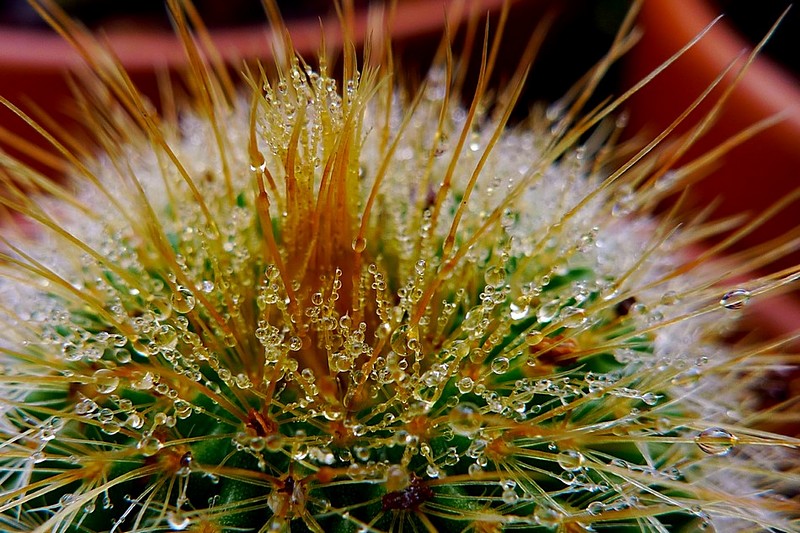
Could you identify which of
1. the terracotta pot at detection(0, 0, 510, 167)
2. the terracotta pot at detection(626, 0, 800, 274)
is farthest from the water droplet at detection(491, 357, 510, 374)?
the terracotta pot at detection(0, 0, 510, 167)

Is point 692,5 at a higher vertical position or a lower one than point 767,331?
higher

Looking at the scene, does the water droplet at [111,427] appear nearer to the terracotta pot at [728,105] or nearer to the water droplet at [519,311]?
the water droplet at [519,311]

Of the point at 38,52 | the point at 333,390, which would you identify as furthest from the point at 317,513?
the point at 38,52

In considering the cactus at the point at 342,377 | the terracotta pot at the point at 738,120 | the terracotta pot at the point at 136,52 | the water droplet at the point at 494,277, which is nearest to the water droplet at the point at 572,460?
the cactus at the point at 342,377

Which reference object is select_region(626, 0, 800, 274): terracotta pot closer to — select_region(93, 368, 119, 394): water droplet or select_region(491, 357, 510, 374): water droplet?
select_region(491, 357, 510, 374): water droplet

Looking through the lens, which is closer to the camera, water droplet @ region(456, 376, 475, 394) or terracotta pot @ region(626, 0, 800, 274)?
water droplet @ region(456, 376, 475, 394)

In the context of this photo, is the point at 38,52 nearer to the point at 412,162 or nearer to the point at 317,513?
the point at 412,162
